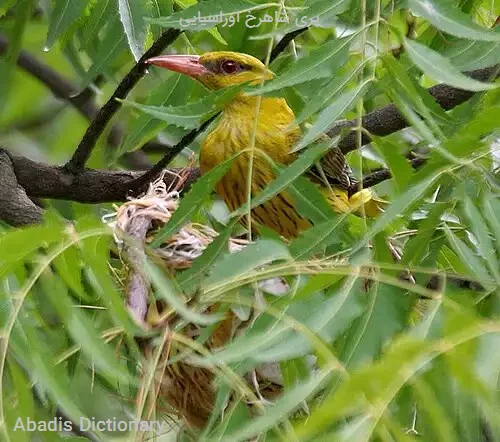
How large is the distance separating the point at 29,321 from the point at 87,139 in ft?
3.96

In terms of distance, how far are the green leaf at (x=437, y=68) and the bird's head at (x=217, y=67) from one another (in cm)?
92

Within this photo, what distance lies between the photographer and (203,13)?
1709mm

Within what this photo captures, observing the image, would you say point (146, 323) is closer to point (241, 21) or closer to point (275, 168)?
point (275, 168)

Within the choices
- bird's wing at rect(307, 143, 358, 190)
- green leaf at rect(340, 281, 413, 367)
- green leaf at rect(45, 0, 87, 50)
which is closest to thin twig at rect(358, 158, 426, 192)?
bird's wing at rect(307, 143, 358, 190)

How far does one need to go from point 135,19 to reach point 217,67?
0.57m

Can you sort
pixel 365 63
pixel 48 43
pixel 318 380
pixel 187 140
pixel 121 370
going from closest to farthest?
1. pixel 318 380
2. pixel 121 370
3. pixel 365 63
4. pixel 48 43
5. pixel 187 140

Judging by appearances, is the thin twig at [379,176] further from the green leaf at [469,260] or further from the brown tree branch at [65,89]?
the brown tree branch at [65,89]

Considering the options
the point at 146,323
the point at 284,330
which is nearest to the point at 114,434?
the point at 146,323

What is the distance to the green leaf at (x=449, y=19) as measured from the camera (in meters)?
1.50

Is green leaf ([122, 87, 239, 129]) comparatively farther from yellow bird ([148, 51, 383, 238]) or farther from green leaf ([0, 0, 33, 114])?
green leaf ([0, 0, 33, 114])

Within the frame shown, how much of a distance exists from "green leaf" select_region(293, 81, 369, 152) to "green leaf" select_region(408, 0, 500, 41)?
0.14m

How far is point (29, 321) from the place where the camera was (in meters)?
1.33

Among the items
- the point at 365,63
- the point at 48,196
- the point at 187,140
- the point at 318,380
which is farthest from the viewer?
the point at 48,196

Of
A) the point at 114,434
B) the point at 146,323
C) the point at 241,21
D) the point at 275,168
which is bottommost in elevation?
the point at 114,434
